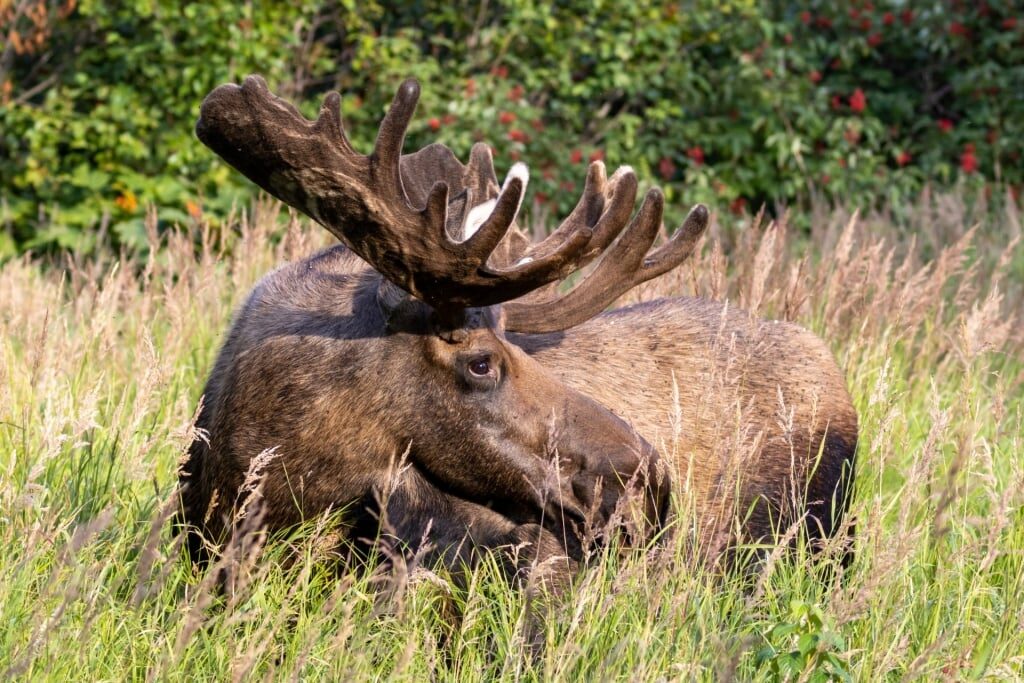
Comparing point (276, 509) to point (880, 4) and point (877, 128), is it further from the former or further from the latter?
point (880, 4)

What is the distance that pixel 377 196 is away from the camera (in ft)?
13.9

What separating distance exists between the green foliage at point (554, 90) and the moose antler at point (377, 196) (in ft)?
19.1

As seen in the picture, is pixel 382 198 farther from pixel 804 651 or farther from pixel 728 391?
pixel 804 651

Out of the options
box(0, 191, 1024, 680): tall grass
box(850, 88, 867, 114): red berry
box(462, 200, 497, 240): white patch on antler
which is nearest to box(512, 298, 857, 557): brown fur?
box(0, 191, 1024, 680): tall grass

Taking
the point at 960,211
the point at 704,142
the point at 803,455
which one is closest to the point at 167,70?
the point at 704,142

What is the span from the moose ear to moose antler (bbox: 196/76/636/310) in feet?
0.28

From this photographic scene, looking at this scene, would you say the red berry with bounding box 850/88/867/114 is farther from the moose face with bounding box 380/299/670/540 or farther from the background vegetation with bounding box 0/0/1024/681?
the moose face with bounding box 380/299/670/540

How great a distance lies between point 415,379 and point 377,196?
582mm

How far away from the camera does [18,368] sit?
566 cm

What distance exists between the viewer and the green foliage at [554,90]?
10.5 m

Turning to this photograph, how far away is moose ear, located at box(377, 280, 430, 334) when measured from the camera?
174 inches

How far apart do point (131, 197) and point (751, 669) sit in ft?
25.4

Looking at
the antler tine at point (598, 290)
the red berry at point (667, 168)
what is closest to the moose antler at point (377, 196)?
the antler tine at point (598, 290)

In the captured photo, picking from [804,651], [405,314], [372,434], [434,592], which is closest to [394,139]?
[405,314]
